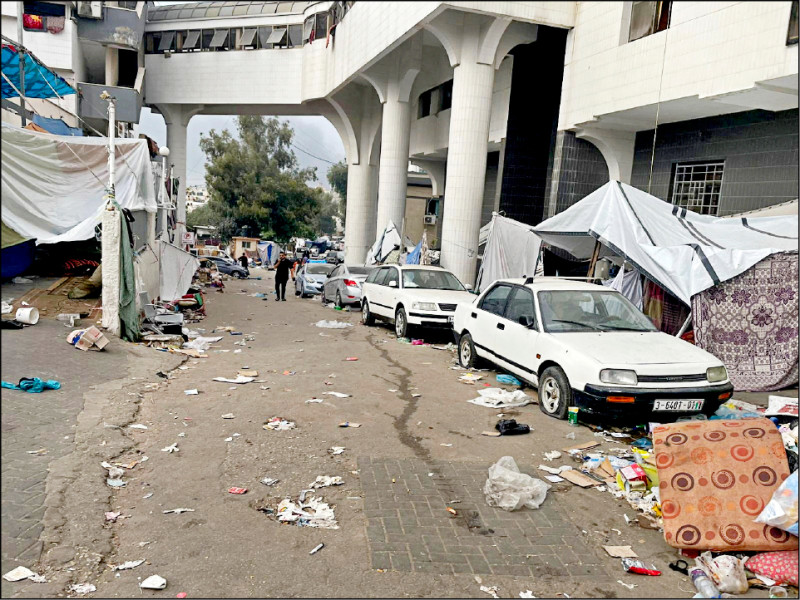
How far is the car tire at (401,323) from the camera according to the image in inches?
496

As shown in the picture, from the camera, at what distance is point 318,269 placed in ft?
81.4

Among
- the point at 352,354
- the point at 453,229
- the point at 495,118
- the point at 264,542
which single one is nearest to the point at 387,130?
the point at 495,118

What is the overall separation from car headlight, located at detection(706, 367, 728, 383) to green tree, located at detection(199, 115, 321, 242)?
1789 inches

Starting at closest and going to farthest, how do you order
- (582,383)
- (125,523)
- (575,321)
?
(125,523), (582,383), (575,321)

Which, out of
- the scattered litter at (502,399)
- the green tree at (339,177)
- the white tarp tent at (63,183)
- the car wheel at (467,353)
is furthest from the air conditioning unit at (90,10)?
the green tree at (339,177)

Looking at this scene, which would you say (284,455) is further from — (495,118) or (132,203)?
Answer: (495,118)

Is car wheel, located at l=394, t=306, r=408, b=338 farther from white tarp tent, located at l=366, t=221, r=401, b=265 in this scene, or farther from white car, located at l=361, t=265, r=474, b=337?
white tarp tent, located at l=366, t=221, r=401, b=265

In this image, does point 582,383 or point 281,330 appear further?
point 281,330

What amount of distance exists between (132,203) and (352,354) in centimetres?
634

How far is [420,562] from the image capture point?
385 centimetres

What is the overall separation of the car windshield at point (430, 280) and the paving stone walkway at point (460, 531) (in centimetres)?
840

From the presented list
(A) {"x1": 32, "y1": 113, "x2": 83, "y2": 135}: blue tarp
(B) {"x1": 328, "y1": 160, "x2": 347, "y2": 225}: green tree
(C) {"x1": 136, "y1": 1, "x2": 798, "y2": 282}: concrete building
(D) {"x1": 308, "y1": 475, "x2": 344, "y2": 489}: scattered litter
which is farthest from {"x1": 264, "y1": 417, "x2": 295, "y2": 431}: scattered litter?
(B) {"x1": 328, "y1": 160, "x2": 347, "y2": 225}: green tree

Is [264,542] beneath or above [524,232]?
beneath

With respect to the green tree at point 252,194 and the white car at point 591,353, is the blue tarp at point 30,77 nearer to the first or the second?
the white car at point 591,353
